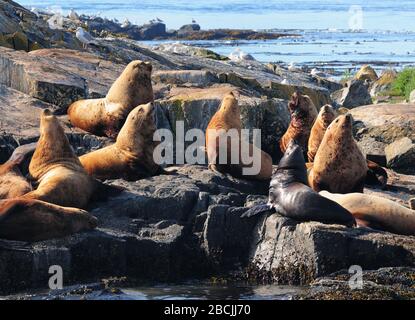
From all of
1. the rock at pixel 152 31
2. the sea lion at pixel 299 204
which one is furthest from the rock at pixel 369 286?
the rock at pixel 152 31

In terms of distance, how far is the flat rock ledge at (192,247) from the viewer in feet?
32.8

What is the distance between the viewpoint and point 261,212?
36.0 ft

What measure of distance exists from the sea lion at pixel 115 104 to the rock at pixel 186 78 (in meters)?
2.22

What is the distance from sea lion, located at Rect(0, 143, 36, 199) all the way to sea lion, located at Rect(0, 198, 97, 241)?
3.12 feet

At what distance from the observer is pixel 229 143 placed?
13328mm

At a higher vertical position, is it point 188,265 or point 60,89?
point 60,89

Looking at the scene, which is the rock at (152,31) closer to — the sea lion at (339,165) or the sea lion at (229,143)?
the sea lion at (229,143)

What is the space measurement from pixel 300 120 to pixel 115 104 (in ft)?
8.84

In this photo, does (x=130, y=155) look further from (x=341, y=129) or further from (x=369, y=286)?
(x=369, y=286)

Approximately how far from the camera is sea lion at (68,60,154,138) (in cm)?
1470

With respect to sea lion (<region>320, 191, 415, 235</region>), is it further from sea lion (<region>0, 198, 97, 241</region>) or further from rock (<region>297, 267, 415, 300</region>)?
sea lion (<region>0, 198, 97, 241</region>)
